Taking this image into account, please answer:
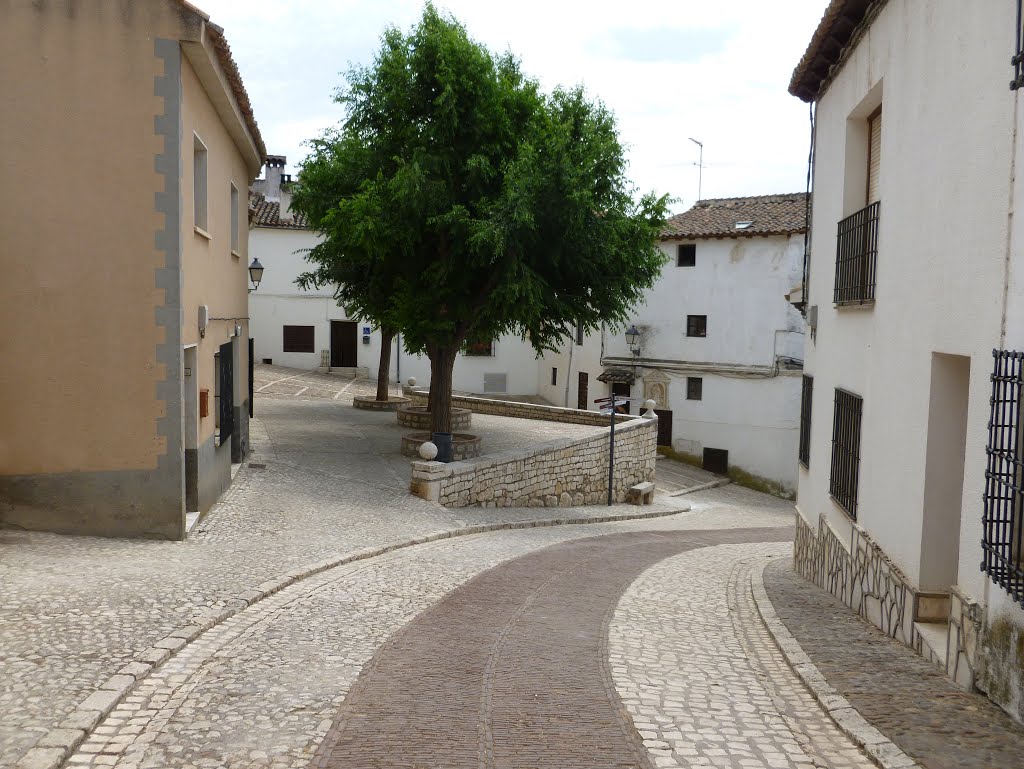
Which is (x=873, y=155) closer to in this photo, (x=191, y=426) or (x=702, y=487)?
(x=191, y=426)

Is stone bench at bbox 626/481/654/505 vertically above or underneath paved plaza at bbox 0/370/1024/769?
underneath

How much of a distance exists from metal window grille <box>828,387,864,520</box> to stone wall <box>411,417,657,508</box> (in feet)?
21.9

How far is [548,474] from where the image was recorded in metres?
18.4

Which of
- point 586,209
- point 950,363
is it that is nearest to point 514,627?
point 950,363

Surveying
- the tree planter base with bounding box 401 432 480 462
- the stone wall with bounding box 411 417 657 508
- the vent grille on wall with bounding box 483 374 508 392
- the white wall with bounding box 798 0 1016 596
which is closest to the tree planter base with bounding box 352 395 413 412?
the stone wall with bounding box 411 417 657 508

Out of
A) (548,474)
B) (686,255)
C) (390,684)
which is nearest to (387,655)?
(390,684)

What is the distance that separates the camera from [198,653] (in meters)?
6.83

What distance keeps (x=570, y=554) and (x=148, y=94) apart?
293 inches

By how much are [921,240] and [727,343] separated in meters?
23.8

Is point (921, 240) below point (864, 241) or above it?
below

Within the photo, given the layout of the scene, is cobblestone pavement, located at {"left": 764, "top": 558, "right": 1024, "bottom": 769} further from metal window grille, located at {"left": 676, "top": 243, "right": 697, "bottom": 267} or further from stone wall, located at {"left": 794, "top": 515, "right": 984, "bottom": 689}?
metal window grille, located at {"left": 676, "top": 243, "right": 697, "bottom": 267}

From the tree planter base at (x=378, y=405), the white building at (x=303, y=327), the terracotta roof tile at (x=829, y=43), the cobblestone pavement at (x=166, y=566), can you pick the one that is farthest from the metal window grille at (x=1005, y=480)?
the white building at (x=303, y=327)

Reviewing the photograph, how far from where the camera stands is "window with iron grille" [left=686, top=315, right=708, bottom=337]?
31281mm

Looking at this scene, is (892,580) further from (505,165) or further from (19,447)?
(505,165)
